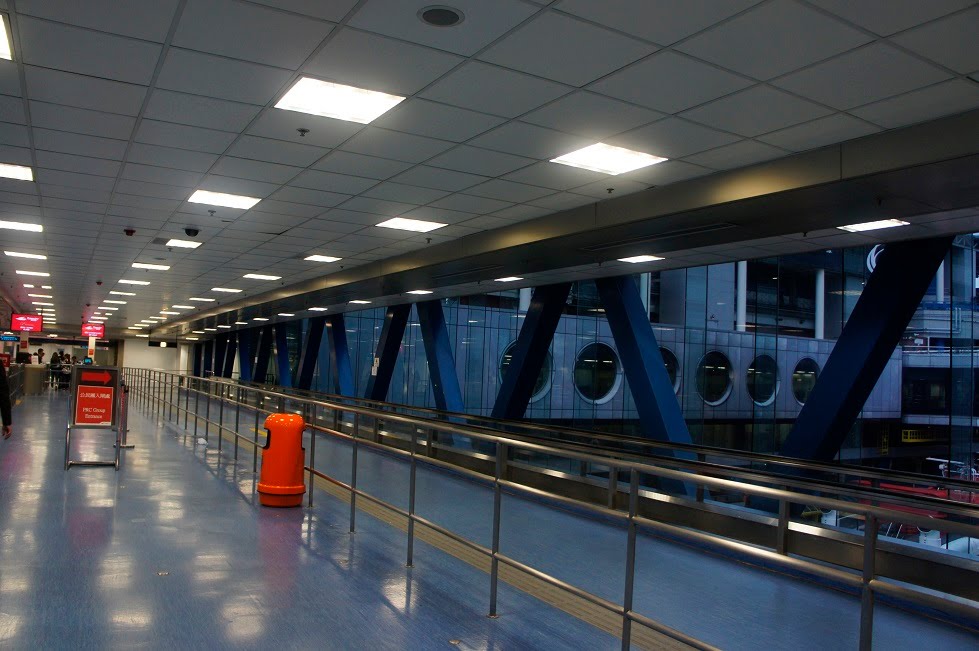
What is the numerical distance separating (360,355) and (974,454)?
2315 cm

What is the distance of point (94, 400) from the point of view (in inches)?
346

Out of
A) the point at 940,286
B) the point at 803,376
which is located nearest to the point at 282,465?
the point at 940,286

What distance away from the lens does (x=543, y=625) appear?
12.9 ft

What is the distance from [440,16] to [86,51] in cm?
223

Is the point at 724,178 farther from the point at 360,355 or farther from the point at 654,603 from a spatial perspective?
the point at 360,355

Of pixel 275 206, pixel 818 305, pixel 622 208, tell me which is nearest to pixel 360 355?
pixel 818 305

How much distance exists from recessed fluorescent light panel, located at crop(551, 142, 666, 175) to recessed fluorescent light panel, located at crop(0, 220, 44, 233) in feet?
26.4

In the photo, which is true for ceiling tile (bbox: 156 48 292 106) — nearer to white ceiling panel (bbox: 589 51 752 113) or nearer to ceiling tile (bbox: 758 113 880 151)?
white ceiling panel (bbox: 589 51 752 113)

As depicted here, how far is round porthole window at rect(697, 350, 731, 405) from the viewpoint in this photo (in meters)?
25.1

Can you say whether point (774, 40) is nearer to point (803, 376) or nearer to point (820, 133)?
point (820, 133)

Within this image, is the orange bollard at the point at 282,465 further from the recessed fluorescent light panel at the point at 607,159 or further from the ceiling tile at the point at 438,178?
the recessed fluorescent light panel at the point at 607,159

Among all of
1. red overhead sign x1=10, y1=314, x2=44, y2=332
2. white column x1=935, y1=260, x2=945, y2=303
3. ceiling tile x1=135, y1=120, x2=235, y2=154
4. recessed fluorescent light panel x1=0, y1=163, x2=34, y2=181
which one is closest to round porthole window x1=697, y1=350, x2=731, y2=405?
white column x1=935, y1=260, x2=945, y2=303

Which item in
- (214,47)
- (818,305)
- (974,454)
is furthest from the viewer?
(818,305)

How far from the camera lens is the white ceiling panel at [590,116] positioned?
486 centimetres
